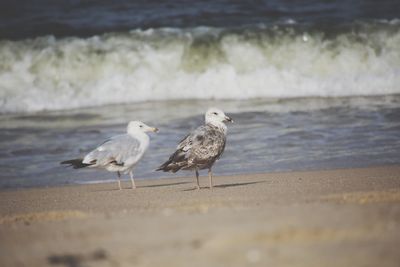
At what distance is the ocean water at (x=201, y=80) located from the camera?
9.71 m

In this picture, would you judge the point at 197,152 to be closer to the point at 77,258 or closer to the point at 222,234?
the point at 222,234

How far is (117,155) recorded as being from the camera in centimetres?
805

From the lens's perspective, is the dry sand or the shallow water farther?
the shallow water

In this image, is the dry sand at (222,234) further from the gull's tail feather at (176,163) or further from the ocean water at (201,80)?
the ocean water at (201,80)

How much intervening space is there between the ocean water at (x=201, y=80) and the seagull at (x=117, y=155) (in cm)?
71

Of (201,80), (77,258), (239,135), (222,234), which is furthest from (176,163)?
(201,80)

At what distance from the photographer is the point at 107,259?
4.06m

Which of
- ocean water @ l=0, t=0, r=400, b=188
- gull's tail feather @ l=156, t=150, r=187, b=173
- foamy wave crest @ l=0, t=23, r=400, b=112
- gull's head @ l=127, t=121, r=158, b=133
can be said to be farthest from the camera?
foamy wave crest @ l=0, t=23, r=400, b=112

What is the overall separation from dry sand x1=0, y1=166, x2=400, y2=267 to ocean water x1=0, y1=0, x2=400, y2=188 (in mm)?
2720

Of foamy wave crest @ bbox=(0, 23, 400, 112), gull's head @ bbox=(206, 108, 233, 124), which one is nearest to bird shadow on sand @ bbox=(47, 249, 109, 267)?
gull's head @ bbox=(206, 108, 233, 124)

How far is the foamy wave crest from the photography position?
14.2 meters

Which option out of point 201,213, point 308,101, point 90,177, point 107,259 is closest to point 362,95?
point 308,101

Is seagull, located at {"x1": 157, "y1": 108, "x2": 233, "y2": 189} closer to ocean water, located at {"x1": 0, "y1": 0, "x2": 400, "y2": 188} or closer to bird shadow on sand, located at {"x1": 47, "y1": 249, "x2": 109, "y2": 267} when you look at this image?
ocean water, located at {"x1": 0, "y1": 0, "x2": 400, "y2": 188}

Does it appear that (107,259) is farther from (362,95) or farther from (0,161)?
(362,95)
